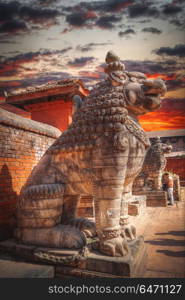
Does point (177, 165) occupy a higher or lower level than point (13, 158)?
higher

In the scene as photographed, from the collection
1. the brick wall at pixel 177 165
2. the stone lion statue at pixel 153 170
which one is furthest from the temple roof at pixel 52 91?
the brick wall at pixel 177 165

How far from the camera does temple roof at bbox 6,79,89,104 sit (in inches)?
266

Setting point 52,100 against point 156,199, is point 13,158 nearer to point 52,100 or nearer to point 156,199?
point 52,100

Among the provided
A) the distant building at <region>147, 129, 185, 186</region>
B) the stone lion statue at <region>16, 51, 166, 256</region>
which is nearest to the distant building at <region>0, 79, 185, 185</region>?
the stone lion statue at <region>16, 51, 166, 256</region>

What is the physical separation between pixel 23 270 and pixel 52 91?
5961 millimetres

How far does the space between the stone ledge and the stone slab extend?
189 centimetres

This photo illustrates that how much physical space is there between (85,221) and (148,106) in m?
1.65

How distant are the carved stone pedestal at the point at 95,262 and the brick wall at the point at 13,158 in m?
0.69

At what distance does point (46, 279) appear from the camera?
185 cm

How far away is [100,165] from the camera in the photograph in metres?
2.12

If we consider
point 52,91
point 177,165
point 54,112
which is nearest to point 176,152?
point 177,165

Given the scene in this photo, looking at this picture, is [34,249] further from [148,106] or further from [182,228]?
[182,228]

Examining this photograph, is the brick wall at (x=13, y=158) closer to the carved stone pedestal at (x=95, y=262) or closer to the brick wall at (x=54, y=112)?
the carved stone pedestal at (x=95, y=262)

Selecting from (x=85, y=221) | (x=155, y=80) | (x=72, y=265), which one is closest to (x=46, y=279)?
(x=72, y=265)
